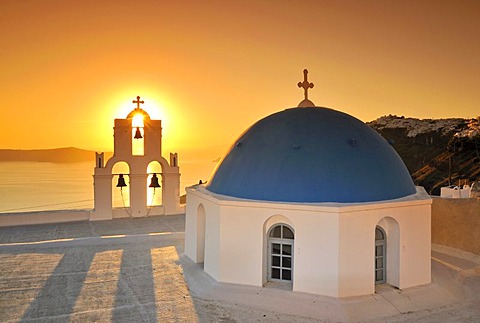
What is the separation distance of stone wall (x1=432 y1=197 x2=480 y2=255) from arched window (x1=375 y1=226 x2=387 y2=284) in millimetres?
4691

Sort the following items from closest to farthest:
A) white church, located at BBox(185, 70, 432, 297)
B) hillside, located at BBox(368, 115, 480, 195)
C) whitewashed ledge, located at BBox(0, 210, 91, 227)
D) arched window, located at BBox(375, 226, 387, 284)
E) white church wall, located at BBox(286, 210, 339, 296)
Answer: white church wall, located at BBox(286, 210, 339, 296) → white church, located at BBox(185, 70, 432, 297) → arched window, located at BBox(375, 226, 387, 284) → whitewashed ledge, located at BBox(0, 210, 91, 227) → hillside, located at BBox(368, 115, 480, 195)

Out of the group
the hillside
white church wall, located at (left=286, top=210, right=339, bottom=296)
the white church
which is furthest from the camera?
the hillside

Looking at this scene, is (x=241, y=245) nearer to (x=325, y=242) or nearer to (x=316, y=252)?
(x=316, y=252)

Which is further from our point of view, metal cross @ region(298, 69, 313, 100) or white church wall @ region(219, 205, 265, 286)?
metal cross @ region(298, 69, 313, 100)

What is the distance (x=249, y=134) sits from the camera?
11.1m

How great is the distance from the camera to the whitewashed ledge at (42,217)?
1680 cm

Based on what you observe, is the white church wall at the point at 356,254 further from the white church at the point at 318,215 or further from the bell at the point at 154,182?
the bell at the point at 154,182

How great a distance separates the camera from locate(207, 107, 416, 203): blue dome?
923cm

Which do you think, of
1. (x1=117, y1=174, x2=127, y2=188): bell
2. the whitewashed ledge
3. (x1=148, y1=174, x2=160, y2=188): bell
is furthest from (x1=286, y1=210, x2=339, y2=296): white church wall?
the whitewashed ledge

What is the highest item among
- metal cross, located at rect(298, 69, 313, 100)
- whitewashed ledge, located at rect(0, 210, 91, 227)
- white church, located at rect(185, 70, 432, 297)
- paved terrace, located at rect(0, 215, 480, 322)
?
metal cross, located at rect(298, 69, 313, 100)

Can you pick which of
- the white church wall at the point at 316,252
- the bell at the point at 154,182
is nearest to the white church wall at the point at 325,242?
the white church wall at the point at 316,252

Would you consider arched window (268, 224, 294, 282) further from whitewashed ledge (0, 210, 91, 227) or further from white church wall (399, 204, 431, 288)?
whitewashed ledge (0, 210, 91, 227)

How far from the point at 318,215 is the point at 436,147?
54.7m

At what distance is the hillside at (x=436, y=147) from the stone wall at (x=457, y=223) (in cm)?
2255
